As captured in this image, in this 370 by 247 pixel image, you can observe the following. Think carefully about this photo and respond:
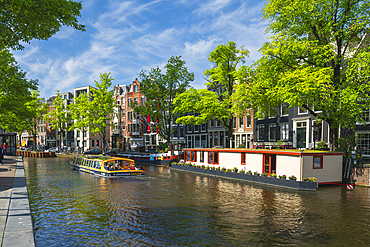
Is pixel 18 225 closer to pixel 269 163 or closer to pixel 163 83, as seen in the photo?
pixel 269 163

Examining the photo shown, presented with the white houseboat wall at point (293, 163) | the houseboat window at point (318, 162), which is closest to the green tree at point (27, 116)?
the white houseboat wall at point (293, 163)

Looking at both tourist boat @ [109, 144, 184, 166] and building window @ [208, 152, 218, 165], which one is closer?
building window @ [208, 152, 218, 165]

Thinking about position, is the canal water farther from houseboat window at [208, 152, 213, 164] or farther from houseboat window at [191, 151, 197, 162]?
houseboat window at [191, 151, 197, 162]

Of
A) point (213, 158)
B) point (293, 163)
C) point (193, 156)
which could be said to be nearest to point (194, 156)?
point (193, 156)

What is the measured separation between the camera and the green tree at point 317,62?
2238cm

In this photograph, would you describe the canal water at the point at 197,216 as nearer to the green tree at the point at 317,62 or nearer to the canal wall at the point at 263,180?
the canal wall at the point at 263,180

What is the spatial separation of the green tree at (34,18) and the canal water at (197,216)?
31.4 feet

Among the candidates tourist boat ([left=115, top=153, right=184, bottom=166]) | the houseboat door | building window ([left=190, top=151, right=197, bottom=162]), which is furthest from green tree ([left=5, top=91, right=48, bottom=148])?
the houseboat door

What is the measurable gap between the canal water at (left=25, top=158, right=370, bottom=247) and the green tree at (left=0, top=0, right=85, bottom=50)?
31.4 ft

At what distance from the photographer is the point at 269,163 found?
25.7m

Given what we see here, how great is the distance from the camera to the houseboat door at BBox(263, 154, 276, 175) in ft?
83.1

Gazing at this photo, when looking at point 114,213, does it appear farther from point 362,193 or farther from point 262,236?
point 362,193

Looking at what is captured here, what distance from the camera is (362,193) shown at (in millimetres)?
20844

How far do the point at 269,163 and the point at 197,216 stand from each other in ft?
42.8
